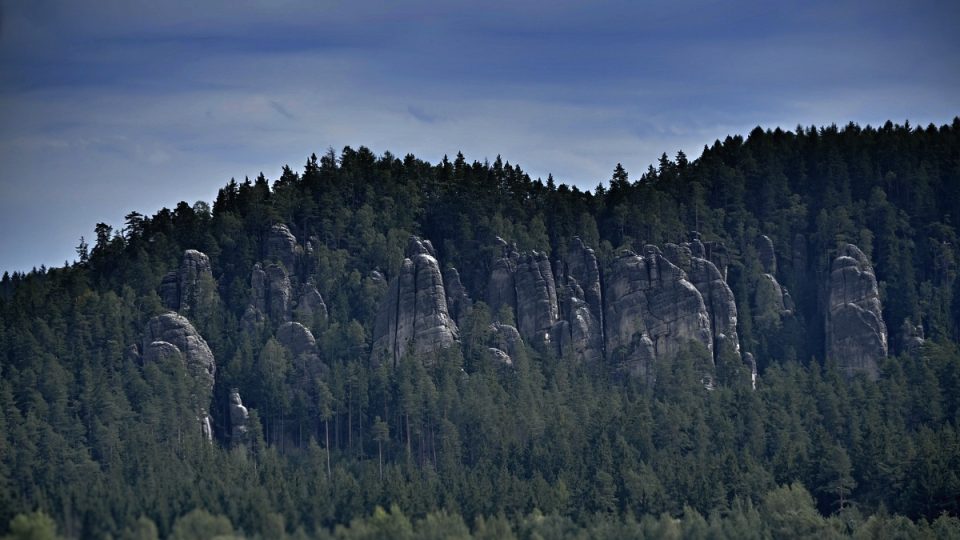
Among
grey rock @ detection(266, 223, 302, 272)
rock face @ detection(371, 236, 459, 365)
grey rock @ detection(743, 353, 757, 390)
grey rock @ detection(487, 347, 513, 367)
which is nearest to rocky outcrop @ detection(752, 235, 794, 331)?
grey rock @ detection(743, 353, 757, 390)

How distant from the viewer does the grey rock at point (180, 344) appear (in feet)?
555

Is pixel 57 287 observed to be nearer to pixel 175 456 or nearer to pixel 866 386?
pixel 175 456

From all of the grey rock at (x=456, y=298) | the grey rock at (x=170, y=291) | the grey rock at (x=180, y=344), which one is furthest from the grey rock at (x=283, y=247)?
the grey rock at (x=456, y=298)

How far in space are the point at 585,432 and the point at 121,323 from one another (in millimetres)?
41088

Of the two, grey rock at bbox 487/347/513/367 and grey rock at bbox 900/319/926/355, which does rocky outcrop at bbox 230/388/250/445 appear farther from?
grey rock at bbox 900/319/926/355

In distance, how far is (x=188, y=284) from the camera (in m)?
179

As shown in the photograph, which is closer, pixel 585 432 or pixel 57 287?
pixel 585 432

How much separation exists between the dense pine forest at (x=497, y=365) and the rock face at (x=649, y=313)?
23 centimetres

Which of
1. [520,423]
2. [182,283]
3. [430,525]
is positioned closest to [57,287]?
[182,283]

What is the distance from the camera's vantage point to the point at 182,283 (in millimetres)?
178875

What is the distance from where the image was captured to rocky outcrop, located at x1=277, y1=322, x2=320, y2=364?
17125 cm

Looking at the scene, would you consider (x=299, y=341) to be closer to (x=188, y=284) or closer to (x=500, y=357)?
(x=188, y=284)

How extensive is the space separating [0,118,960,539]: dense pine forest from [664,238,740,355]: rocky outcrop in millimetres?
237

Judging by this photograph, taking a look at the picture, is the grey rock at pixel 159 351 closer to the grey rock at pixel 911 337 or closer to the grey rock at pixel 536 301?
the grey rock at pixel 536 301
